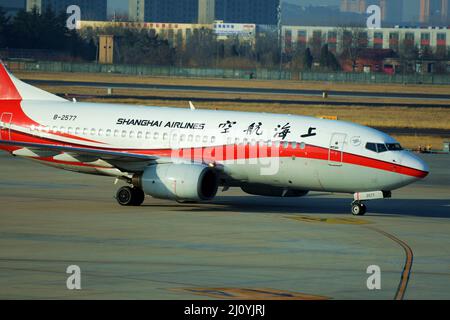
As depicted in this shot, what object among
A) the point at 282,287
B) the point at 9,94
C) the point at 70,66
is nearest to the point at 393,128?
the point at 9,94

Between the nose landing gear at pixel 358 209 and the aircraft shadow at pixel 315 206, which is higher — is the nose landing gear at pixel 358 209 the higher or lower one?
the higher one

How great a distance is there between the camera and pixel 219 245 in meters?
32.3

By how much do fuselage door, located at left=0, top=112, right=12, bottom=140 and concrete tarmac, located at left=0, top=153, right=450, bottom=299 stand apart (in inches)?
94.9

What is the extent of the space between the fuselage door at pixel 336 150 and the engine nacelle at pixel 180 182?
14.6 ft

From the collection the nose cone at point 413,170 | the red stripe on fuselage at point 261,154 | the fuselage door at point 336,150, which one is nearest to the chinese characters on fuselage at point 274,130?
the red stripe on fuselage at point 261,154

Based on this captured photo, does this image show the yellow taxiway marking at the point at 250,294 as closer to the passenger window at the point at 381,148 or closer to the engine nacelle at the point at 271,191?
the passenger window at the point at 381,148

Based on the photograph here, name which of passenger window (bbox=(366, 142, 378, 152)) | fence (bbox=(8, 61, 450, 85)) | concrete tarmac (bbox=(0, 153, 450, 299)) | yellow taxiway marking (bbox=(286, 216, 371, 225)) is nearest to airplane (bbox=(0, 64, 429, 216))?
passenger window (bbox=(366, 142, 378, 152))

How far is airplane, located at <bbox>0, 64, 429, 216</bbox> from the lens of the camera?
3925 cm

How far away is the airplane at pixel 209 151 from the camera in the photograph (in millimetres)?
39250

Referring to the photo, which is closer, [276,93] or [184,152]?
[184,152]

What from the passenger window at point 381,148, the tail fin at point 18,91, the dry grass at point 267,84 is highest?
the dry grass at point 267,84

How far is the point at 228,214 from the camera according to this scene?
3984cm
